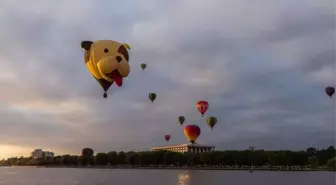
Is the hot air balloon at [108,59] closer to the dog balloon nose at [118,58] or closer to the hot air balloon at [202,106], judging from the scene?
the dog balloon nose at [118,58]

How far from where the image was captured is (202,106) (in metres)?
83.8

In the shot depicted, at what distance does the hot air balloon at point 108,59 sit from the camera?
36500 mm

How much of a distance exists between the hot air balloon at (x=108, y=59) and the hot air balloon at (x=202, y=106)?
45917mm

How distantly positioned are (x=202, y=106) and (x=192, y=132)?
45.1 feet

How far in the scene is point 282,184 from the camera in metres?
82.1

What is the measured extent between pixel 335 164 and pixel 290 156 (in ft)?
79.5

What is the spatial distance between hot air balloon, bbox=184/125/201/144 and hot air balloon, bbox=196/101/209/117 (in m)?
12.6

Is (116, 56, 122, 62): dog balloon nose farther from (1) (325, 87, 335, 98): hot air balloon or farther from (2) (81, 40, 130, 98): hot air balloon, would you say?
(1) (325, 87, 335, 98): hot air balloon

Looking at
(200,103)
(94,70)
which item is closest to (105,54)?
(94,70)

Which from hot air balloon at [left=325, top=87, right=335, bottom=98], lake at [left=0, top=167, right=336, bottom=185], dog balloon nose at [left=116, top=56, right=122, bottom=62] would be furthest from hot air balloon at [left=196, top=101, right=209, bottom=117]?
dog balloon nose at [left=116, top=56, right=122, bottom=62]

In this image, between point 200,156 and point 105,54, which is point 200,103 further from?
point 200,156

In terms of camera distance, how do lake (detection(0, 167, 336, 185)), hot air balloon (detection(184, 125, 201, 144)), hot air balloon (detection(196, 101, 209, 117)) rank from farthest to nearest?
hot air balloon (detection(184, 125, 201, 144))
lake (detection(0, 167, 336, 185))
hot air balloon (detection(196, 101, 209, 117))

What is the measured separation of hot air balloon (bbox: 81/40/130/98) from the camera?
3650 centimetres

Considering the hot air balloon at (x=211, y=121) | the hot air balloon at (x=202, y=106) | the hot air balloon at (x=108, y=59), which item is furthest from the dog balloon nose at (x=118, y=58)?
the hot air balloon at (x=211, y=121)
